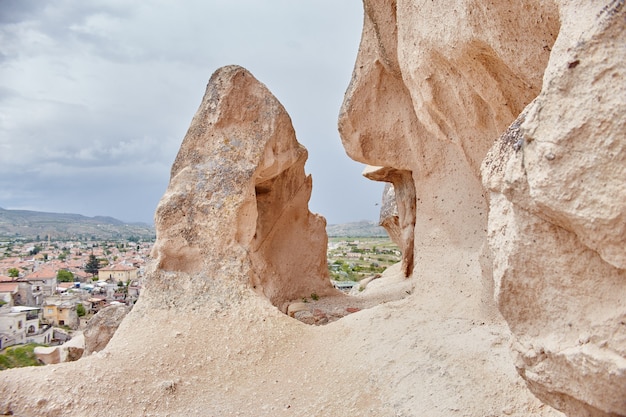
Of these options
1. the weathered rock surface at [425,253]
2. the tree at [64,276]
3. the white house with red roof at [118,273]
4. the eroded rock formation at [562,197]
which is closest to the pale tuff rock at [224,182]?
the weathered rock surface at [425,253]

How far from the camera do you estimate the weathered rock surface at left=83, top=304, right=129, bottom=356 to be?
311 inches

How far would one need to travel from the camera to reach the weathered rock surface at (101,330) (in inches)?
311

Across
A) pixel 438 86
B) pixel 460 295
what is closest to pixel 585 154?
pixel 438 86

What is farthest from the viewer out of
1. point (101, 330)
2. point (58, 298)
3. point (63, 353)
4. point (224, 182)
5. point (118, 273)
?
point (118, 273)

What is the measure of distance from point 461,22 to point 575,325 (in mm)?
3293

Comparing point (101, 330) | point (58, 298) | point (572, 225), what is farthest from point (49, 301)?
point (572, 225)

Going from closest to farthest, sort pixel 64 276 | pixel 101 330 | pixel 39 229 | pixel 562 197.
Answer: pixel 562 197, pixel 101 330, pixel 64 276, pixel 39 229

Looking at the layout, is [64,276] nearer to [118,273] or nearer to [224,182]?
[118,273]

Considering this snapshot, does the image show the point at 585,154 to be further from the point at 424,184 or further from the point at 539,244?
the point at 424,184

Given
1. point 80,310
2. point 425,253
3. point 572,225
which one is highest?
point 572,225

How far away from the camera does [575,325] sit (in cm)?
279

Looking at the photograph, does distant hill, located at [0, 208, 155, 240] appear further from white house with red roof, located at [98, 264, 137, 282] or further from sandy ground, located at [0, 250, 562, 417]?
sandy ground, located at [0, 250, 562, 417]

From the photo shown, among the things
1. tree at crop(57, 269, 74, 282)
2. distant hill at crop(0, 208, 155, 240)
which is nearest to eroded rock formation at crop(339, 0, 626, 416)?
tree at crop(57, 269, 74, 282)

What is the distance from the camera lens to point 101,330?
313 inches
